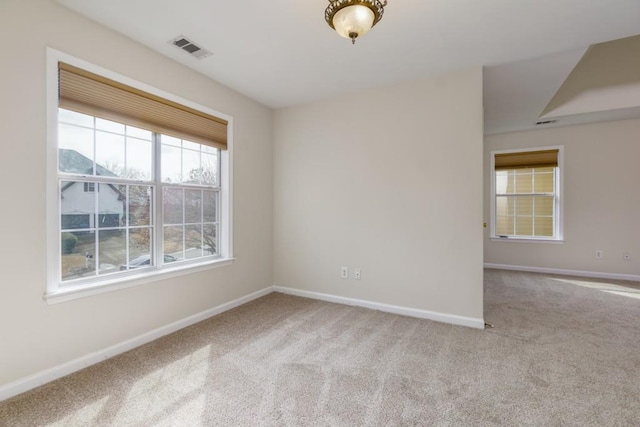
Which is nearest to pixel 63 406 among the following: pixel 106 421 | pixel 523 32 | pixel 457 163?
pixel 106 421

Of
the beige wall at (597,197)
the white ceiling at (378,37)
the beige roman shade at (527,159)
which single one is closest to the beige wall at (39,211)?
the white ceiling at (378,37)

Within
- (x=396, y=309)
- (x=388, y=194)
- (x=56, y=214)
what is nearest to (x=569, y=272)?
(x=396, y=309)

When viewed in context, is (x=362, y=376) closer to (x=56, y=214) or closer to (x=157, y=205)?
(x=157, y=205)

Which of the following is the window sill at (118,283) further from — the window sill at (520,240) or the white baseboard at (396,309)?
the window sill at (520,240)

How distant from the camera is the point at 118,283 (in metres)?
2.27

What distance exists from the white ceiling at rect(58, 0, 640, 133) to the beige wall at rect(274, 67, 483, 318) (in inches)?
14.1

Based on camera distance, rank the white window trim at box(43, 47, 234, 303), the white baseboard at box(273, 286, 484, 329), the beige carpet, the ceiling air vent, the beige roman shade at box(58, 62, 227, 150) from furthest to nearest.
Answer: the white baseboard at box(273, 286, 484, 329)
the ceiling air vent
the beige roman shade at box(58, 62, 227, 150)
the white window trim at box(43, 47, 234, 303)
the beige carpet

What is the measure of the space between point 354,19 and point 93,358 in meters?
3.01

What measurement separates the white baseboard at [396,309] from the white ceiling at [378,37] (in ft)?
8.36

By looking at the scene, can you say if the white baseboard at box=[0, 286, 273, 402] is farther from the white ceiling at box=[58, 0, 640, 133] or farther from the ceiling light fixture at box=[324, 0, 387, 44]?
the ceiling light fixture at box=[324, 0, 387, 44]

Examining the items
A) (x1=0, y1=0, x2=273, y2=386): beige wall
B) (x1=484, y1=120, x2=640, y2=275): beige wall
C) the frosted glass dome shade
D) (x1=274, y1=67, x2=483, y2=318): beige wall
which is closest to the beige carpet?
(x1=0, y1=0, x2=273, y2=386): beige wall

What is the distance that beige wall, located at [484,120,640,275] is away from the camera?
14.5 ft

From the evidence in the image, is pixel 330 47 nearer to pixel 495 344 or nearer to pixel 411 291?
pixel 411 291

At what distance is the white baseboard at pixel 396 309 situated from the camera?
9.34ft
